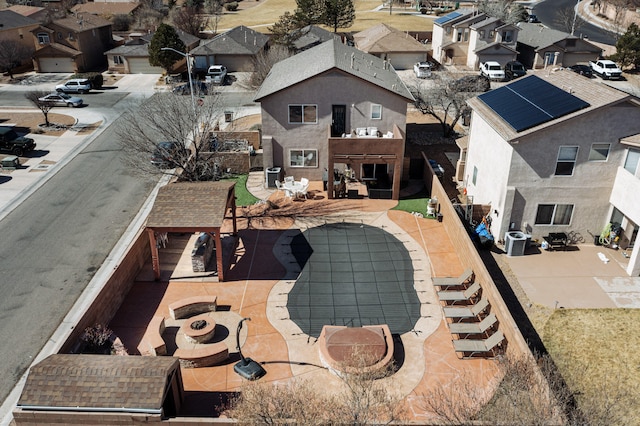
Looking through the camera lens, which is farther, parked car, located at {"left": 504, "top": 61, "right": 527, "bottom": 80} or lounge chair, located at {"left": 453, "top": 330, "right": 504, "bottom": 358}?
parked car, located at {"left": 504, "top": 61, "right": 527, "bottom": 80}

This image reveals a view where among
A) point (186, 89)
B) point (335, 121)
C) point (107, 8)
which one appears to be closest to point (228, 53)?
point (186, 89)

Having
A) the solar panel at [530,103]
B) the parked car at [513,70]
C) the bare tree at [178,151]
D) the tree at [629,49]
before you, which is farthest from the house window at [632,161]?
the tree at [629,49]

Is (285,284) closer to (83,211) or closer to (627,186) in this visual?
(83,211)

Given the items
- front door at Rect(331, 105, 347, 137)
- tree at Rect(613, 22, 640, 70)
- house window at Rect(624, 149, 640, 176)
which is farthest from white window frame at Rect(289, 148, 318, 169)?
tree at Rect(613, 22, 640, 70)

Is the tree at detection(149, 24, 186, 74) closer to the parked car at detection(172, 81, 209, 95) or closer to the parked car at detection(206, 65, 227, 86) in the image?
the parked car at detection(206, 65, 227, 86)

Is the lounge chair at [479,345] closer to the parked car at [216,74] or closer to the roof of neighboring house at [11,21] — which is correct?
the parked car at [216,74]

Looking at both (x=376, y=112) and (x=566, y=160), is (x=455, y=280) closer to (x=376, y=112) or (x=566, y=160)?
(x=566, y=160)
